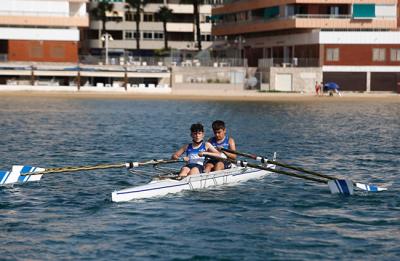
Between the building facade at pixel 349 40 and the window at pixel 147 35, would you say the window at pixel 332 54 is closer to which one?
the building facade at pixel 349 40

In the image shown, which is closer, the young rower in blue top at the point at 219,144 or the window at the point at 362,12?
the young rower in blue top at the point at 219,144

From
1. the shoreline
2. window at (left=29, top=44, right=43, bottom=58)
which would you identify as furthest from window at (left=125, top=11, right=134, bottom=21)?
the shoreline

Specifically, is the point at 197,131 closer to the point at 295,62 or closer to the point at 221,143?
the point at 221,143

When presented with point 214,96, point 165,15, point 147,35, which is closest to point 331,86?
point 214,96

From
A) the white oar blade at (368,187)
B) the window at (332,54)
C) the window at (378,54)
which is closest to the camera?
the white oar blade at (368,187)

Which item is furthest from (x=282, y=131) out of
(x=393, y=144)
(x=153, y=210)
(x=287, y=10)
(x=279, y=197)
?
(x=287, y=10)

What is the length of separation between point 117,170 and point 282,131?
25287 millimetres

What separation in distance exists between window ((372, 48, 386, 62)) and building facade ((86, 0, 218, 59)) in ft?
157

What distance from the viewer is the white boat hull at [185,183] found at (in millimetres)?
26828

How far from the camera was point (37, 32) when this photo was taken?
113 m

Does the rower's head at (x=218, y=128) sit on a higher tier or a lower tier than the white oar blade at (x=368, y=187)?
higher

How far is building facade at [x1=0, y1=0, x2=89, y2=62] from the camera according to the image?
112 meters

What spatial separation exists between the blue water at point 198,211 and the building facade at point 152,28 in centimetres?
10073

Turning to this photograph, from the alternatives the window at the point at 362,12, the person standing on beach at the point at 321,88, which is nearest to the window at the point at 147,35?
the window at the point at 362,12
